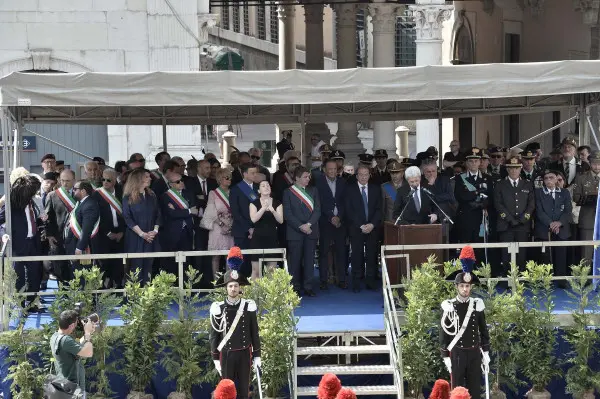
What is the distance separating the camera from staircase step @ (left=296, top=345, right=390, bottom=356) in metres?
15.0

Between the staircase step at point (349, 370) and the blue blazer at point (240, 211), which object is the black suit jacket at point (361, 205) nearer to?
the blue blazer at point (240, 211)

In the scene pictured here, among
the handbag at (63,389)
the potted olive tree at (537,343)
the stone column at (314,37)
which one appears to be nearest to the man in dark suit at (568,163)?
the potted olive tree at (537,343)

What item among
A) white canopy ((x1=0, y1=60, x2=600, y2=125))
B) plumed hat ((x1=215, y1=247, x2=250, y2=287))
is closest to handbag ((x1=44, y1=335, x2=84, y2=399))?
plumed hat ((x1=215, y1=247, x2=250, y2=287))

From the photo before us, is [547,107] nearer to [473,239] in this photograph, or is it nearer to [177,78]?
[473,239]

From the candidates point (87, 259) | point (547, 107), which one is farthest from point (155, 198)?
point (547, 107)

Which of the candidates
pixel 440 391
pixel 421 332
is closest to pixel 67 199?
pixel 421 332

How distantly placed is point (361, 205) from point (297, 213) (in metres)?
0.90

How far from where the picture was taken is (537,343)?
14.9m

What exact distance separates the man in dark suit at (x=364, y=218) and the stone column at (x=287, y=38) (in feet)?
65.2

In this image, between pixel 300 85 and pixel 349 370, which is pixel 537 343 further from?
pixel 300 85

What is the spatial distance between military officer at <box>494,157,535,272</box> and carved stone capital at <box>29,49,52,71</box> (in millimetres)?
10665

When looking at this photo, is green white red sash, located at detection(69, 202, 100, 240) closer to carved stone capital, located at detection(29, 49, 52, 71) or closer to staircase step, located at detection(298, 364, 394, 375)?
staircase step, located at detection(298, 364, 394, 375)

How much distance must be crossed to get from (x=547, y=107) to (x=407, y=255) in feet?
19.0

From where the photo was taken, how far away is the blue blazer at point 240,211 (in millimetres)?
16484
